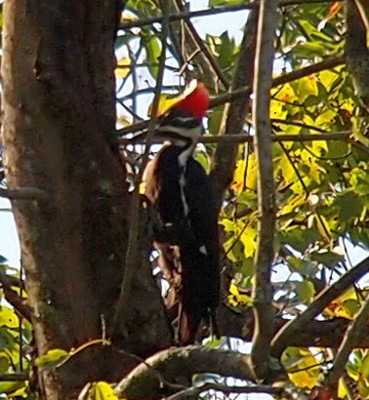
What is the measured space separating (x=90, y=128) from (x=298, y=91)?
717mm

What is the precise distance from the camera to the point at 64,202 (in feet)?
7.80

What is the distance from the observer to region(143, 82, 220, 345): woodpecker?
3.24m

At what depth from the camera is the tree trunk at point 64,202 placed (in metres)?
2.37

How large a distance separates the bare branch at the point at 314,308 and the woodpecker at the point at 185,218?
1155 millimetres

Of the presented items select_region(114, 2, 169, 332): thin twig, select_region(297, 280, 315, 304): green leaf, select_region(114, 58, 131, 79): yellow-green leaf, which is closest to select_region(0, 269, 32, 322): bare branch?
select_region(114, 2, 169, 332): thin twig

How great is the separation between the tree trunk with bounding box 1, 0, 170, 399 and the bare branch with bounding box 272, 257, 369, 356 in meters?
0.51

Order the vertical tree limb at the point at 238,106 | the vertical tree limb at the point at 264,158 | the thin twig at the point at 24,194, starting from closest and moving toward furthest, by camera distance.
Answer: the vertical tree limb at the point at 264,158
the thin twig at the point at 24,194
the vertical tree limb at the point at 238,106

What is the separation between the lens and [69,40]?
8.04ft

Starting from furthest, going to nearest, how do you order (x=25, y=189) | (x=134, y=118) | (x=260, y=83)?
(x=134, y=118), (x=25, y=189), (x=260, y=83)

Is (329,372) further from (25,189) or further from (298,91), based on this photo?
(298,91)

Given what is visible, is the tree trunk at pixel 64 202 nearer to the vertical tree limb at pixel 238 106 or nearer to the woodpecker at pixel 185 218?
the vertical tree limb at pixel 238 106

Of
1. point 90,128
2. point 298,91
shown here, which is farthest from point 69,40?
point 298,91

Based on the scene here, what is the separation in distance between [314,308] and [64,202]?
0.62m

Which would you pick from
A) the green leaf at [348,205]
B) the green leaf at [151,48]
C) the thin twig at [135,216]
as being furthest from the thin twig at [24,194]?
the green leaf at [151,48]
